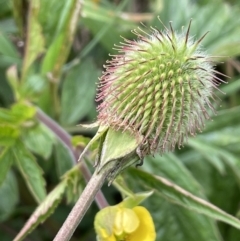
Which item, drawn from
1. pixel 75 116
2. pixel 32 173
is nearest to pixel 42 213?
pixel 32 173

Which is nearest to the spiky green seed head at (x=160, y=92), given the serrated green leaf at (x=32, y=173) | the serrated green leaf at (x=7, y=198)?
the serrated green leaf at (x=32, y=173)

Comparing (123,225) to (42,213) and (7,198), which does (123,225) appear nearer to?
(42,213)

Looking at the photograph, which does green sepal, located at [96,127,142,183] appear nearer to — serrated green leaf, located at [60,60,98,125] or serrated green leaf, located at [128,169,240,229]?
serrated green leaf, located at [128,169,240,229]

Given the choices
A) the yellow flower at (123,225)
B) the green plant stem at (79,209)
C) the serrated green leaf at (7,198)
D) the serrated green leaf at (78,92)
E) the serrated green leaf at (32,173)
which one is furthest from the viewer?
the serrated green leaf at (78,92)

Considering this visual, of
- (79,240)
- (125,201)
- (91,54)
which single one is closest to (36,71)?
(91,54)

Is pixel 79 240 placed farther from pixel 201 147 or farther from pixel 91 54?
pixel 91 54

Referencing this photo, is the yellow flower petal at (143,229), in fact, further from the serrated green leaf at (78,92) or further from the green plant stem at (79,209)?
the serrated green leaf at (78,92)
